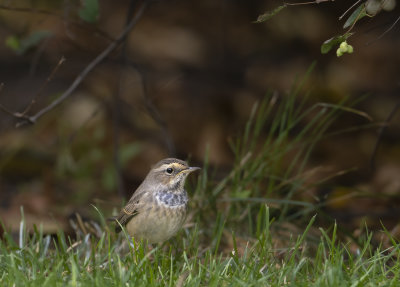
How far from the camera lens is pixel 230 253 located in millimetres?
4859

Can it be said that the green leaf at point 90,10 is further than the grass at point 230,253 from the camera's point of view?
Yes

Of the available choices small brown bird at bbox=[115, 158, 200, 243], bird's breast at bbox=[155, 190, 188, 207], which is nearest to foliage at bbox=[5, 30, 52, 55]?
small brown bird at bbox=[115, 158, 200, 243]

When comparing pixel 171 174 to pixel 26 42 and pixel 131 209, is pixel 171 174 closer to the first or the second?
pixel 131 209

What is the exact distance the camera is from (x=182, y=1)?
9.89 metres

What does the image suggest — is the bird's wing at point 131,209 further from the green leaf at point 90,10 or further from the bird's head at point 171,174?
the green leaf at point 90,10

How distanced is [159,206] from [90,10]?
1.62m

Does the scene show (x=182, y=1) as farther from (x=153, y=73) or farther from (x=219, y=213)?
(x=219, y=213)

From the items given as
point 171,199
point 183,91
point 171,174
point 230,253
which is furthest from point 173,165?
point 183,91

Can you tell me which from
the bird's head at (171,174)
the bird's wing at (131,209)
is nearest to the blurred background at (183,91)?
the bird's wing at (131,209)

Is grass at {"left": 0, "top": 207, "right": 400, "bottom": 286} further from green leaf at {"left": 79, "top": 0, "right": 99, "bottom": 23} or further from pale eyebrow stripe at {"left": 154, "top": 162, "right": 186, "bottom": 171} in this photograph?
green leaf at {"left": 79, "top": 0, "right": 99, "bottom": 23}

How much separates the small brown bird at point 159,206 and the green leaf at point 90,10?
1.27 metres

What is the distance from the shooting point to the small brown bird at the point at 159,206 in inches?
213

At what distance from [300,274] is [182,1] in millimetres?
6018

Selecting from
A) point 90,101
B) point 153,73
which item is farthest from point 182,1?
point 90,101
